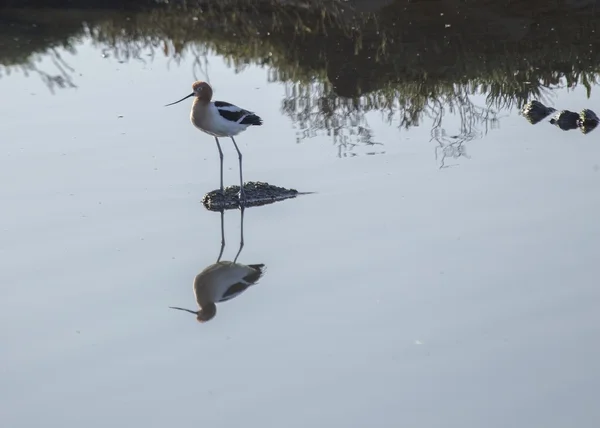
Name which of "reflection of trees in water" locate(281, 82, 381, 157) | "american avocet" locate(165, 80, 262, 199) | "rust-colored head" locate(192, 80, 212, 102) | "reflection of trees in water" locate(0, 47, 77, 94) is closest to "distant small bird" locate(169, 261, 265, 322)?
"american avocet" locate(165, 80, 262, 199)

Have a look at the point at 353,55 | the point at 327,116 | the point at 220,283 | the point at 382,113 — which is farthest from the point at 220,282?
the point at 353,55

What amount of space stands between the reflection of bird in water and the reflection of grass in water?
2.33m

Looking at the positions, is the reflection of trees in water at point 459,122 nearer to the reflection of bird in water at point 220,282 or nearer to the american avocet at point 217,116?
the american avocet at point 217,116

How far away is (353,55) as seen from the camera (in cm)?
1056

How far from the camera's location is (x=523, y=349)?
5.37m

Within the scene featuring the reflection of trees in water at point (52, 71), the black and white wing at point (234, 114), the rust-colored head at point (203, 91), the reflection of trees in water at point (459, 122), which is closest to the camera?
the black and white wing at point (234, 114)

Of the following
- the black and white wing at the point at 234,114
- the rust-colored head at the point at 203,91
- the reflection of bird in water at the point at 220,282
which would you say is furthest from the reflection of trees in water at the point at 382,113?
the reflection of bird in water at the point at 220,282

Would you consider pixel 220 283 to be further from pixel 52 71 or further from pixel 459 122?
pixel 52 71

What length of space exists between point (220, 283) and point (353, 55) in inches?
183

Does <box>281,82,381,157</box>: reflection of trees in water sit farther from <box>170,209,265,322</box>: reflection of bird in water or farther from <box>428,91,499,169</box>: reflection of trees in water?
<box>170,209,265,322</box>: reflection of bird in water

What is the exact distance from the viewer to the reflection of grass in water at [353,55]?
30.8 ft

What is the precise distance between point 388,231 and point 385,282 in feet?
2.36

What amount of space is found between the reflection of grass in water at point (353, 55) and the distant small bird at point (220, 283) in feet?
7.67

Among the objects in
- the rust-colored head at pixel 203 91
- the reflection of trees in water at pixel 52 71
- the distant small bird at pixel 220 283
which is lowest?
the distant small bird at pixel 220 283
